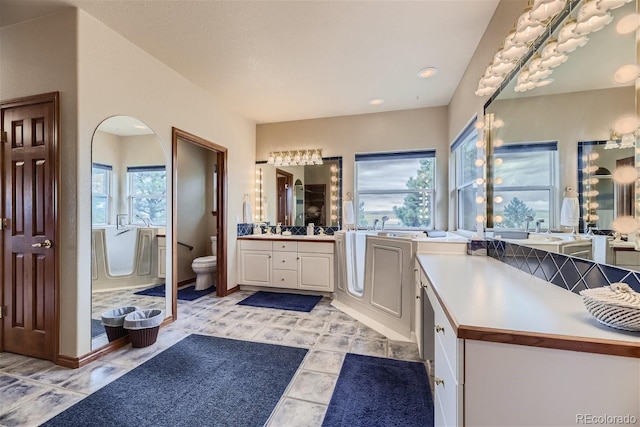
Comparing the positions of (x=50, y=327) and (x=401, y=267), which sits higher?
(x=401, y=267)

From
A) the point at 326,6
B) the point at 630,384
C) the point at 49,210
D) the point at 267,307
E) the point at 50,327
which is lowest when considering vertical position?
the point at 267,307

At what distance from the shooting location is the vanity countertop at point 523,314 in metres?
0.73

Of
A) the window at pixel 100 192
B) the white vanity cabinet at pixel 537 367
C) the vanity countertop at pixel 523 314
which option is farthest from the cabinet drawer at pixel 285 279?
the white vanity cabinet at pixel 537 367

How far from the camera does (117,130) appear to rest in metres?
2.32

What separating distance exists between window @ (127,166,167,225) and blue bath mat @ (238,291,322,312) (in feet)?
4.88

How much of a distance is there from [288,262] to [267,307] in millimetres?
707

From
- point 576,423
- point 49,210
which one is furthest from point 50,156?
point 576,423

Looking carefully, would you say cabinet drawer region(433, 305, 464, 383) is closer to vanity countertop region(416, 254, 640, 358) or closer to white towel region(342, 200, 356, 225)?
vanity countertop region(416, 254, 640, 358)

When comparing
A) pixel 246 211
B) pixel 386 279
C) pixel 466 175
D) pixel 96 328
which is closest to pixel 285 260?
pixel 246 211

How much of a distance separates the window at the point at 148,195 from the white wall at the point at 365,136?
198 cm

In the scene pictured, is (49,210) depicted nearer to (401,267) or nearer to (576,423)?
(401,267)

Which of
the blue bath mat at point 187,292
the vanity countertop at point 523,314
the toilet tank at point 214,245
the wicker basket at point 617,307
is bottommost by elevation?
the blue bath mat at point 187,292

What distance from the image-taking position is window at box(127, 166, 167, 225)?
260 cm

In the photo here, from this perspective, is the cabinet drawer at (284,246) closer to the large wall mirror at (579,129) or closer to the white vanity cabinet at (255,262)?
the white vanity cabinet at (255,262)
